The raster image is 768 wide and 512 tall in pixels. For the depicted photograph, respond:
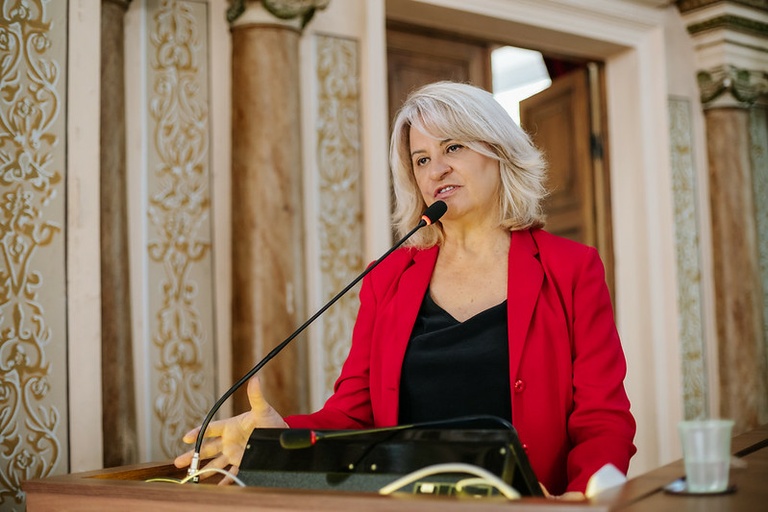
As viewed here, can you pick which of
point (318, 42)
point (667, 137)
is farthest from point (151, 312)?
point (667, 137)

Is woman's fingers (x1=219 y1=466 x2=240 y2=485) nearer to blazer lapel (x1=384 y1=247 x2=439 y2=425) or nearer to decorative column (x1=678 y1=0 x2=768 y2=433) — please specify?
blazer lapel (x1=384 y1=247 x2=439 y2=425)

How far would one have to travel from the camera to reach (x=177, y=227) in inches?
140

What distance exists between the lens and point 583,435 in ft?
6.39

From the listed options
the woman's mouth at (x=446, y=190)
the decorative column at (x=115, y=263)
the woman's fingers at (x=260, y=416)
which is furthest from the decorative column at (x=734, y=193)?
the woman's fingers at (x=260, y=416)

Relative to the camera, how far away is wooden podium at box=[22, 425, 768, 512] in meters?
1.21

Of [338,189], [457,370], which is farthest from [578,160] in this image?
[457,370]

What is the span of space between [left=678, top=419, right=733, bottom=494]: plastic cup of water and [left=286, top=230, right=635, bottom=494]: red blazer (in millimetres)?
487

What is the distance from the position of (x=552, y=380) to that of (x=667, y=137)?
3.44m

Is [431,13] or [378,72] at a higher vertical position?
[431,13]

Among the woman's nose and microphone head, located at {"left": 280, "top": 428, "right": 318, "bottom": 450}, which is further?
the woman's nose

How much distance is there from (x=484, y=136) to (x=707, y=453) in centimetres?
103

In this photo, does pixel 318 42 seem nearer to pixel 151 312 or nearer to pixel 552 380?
pixel 151 312

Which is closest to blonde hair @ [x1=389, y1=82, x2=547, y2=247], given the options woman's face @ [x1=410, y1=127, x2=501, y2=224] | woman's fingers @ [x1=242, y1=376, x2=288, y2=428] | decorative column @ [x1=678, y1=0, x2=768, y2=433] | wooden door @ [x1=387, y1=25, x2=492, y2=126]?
woman's face @ [x1=410, y1=127, x2=501, y2=224]

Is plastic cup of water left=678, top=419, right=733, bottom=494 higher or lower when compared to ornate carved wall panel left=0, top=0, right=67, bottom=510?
lower
